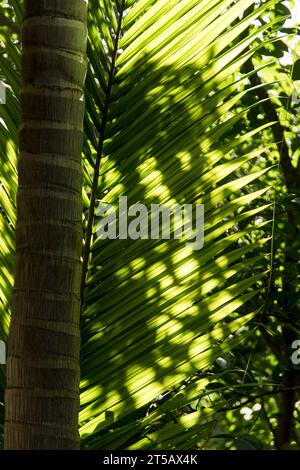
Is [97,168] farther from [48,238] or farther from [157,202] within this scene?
[48,238]

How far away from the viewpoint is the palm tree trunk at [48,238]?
3.89 feet

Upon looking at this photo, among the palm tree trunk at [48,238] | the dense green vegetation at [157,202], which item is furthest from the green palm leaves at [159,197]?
the palm tree trunk at [48,238]

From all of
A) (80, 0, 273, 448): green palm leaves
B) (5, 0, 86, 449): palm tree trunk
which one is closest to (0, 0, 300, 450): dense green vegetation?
(80, 0, 273, 448): green palm leaves

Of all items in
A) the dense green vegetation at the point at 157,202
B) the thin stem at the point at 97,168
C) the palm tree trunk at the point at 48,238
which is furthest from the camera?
the thin stem at the point at 97,168

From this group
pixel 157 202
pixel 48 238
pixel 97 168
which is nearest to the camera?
pixel 48 238

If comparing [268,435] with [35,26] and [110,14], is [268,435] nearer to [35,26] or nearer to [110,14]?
[110,14]

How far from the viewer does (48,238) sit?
4.00ft

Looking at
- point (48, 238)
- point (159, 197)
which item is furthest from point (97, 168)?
point (48, 238)

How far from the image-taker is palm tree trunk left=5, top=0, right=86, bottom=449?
1186mm

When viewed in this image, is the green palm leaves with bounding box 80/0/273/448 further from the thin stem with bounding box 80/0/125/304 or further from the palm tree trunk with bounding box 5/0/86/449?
the palm tree trunk with bounding box 5/0/86/449

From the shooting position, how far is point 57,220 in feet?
4.04

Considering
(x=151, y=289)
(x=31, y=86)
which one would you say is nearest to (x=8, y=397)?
(x=151, y=289)

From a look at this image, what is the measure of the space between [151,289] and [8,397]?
401 millimetres

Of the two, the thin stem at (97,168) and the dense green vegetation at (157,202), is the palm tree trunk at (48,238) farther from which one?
the thin stem at (97,168)
